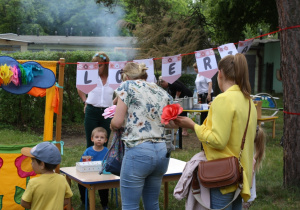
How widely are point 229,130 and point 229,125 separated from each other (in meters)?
0.03

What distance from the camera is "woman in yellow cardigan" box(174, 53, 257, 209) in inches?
120

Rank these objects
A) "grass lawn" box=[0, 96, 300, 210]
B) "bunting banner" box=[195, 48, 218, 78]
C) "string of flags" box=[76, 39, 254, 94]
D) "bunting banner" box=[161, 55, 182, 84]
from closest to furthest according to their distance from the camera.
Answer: "grass lawn" box=[0, 96, 300, 210]
"string of flags" box=[76, 39, 254, 94]
"bunting banner" box=[195, 48, 218, 78]
"bunting banner" box=[161, 55, 182, 84]

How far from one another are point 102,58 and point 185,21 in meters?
13.6

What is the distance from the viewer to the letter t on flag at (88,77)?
6.15m

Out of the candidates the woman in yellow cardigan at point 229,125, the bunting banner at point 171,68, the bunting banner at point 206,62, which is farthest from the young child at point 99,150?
the woman in yellow cardigan at point 229,125

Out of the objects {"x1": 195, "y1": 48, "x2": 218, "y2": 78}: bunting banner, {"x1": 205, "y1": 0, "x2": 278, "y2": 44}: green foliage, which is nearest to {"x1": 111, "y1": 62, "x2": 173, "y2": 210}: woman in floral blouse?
{"x1": 195, "y1": 48, "x2": 218, "y2": 78}: bunting banner

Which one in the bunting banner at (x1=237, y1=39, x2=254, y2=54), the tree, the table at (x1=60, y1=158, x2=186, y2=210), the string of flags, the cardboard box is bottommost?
the table at (x1=60, y1=158, x2=186, y2=210)

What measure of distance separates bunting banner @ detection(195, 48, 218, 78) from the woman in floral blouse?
127 inches

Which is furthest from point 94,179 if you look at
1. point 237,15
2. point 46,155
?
point 237,15

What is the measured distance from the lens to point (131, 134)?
3770 millimetres

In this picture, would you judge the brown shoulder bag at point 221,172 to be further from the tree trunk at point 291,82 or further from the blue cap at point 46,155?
the tree trunk at point 291,82

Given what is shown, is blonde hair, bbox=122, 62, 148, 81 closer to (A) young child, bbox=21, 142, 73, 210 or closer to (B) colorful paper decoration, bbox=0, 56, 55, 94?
(A) young child, bbox=21, 142, 73, 210

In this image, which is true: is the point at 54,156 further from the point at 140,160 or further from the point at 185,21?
the point at 185,21

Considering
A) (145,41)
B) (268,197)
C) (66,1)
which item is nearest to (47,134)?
(268,197)
